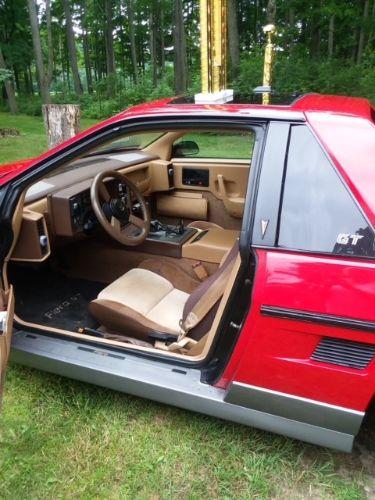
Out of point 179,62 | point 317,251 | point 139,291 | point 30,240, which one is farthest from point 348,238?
point 179,62

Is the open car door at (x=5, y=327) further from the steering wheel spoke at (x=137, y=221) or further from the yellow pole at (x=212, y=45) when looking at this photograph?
the yellow pole at (x=212, y=45)

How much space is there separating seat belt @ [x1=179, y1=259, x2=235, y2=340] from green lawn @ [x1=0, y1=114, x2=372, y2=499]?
0.48 m

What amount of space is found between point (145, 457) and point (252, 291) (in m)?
1.02

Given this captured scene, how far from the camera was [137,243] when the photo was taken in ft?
9.13

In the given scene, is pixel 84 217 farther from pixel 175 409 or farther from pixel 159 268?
pixel 175 409

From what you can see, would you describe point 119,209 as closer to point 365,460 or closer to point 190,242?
point 190,242

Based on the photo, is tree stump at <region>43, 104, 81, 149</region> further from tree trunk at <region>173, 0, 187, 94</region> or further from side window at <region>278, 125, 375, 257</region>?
tree trunk at <region>173, 0, 187, 94</region>

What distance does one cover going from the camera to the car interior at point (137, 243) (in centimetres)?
232

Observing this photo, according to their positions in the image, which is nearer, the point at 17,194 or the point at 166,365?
the point at 166,365

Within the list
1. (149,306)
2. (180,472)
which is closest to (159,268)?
(149,306)

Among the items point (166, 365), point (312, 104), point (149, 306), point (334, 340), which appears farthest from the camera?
point (149, 306)

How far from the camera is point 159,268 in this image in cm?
313

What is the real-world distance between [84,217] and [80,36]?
1434 inches

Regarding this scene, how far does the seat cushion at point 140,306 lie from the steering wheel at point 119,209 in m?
0.29
